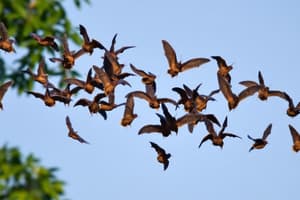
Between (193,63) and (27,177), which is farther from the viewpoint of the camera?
(27,177)

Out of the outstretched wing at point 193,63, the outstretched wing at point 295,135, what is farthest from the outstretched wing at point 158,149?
the outstretched wing at point 295,135

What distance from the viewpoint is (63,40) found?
567 cm

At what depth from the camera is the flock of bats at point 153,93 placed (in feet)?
17.5

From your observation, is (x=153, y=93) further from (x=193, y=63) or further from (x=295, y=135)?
(x=295, y=135)

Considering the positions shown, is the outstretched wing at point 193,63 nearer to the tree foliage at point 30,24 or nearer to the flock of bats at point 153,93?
the flock of bats at point 153,93

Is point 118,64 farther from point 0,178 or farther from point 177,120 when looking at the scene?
point 0,178

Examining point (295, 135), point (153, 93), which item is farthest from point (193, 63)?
point (295, 135)

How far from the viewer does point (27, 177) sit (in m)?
7.45

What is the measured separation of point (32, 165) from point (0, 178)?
0.42 m

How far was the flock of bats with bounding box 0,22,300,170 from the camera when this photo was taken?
17.5ft

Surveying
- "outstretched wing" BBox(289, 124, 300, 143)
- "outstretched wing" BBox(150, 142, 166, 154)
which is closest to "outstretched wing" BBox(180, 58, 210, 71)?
"outstretched wing" BBox(150, 142, 166, 154)

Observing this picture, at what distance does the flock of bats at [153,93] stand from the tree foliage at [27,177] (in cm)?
184

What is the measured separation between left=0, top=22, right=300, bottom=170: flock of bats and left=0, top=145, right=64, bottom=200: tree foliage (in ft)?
6.03

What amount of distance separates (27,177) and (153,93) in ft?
8.69
